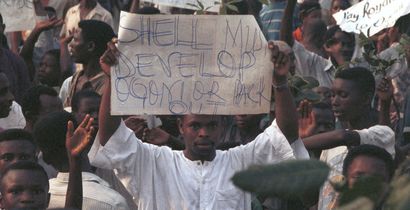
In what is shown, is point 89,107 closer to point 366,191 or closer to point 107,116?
point 107,116

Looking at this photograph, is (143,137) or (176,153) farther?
(143,137)

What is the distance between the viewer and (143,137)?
20.2 feet

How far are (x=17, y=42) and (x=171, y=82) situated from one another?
661cm

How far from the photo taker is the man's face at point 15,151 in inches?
219

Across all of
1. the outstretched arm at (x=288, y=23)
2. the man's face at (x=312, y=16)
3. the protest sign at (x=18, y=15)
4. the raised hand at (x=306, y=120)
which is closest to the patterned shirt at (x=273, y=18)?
the man's face at (x=312, y=16)

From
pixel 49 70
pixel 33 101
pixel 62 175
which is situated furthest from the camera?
pixel 49 70

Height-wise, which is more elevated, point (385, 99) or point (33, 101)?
point (385, 99)

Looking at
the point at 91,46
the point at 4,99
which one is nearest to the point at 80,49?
the point at 91,46

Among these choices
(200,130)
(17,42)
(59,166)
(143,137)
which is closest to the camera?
(200,130)

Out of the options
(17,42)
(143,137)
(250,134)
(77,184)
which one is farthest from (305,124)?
(17,42)

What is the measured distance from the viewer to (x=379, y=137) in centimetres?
604

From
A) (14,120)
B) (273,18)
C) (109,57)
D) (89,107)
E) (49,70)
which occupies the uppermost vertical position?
(109,57)

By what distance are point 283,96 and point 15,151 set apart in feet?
5.01

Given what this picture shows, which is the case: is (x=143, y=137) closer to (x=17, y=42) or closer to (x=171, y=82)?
(x=171, y=82)
